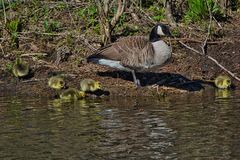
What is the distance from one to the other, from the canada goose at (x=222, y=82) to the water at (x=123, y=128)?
294mm

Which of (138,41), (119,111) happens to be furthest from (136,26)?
(119,111)

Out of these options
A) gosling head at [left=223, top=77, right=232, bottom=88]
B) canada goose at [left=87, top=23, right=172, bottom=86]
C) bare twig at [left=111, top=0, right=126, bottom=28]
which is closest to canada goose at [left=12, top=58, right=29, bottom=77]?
canada goose at [left=87, top=23, right=172, bottom=86]

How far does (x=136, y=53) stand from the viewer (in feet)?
42.9

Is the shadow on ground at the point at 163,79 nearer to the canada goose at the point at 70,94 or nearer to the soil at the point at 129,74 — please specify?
the soil at the point at 129,74

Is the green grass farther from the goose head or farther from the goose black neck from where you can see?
the goose black neck

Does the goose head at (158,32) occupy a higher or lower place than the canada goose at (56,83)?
higher

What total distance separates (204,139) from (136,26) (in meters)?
7.72

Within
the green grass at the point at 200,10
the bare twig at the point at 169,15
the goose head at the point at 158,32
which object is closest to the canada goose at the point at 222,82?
the goose head at the point at 158,32

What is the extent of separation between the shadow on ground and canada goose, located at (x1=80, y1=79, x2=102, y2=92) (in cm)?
113

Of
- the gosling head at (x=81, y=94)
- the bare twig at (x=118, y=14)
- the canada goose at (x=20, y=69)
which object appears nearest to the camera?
the gosling head at (x=81, y=94)

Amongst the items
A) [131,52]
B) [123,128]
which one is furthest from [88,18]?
[123,128]

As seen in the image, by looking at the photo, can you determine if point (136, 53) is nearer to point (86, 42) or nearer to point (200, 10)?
point (86, 42)

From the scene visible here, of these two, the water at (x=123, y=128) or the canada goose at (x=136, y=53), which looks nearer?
the water at (x=123, y=128)

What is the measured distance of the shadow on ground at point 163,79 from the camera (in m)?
13.4
